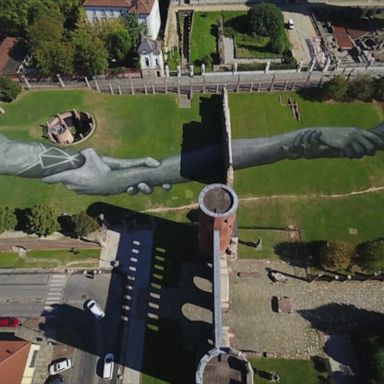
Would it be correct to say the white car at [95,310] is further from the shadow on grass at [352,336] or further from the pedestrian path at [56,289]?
the shadow on grass at [352,336]

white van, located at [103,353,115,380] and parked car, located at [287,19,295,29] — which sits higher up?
parked car, located at [287,19,295,29]

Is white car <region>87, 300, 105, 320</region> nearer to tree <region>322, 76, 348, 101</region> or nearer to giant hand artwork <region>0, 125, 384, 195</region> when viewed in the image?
giant hand artwork <region>0, 125, 384, 195</region>

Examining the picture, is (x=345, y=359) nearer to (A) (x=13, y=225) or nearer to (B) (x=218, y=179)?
(B) (x=218, y=179)

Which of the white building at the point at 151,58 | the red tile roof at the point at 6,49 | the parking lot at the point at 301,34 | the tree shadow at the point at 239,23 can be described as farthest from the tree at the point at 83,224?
the tree shadow at the point at 239,23

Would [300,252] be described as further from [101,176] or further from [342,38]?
[342,38]

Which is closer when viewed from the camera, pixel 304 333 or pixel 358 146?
pixel 304 333

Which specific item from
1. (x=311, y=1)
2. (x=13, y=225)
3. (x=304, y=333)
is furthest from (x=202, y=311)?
(x=311, y=1)

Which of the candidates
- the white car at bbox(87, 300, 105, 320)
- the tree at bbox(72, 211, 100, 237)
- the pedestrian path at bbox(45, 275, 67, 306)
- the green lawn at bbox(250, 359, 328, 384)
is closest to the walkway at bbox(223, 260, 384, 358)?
the green lawn at bbox(250, 359, 328, 384)
